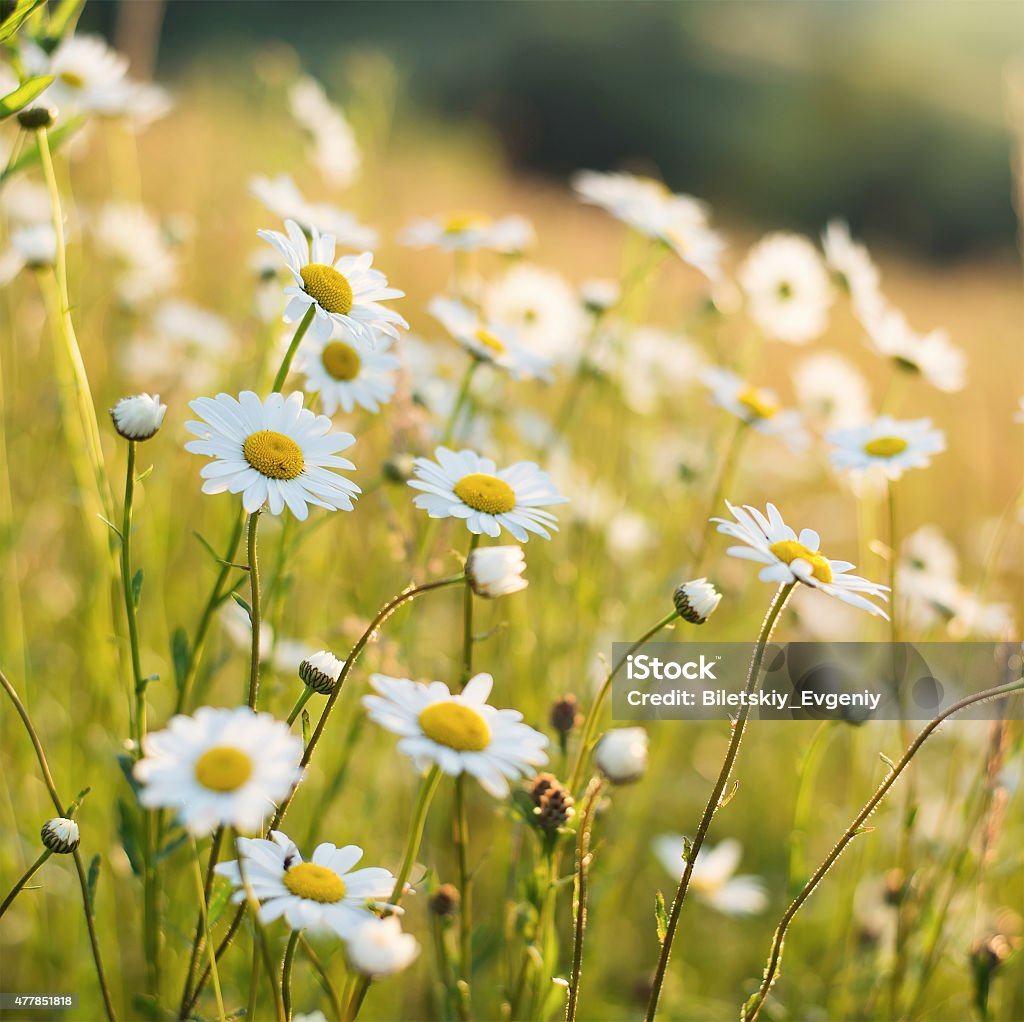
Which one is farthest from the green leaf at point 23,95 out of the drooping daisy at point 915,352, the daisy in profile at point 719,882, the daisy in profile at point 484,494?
the daisy in profile at point 719,882

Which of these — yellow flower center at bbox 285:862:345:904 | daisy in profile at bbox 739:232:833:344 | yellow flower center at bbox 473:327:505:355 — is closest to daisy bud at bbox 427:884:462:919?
yellow flower center at bbox 285:862:345:904

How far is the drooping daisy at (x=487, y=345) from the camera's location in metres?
1.44

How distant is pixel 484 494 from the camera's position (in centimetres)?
106

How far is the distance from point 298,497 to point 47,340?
2.00m

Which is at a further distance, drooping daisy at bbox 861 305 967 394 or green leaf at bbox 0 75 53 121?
drooping daisy at bbox 861 305 967 394

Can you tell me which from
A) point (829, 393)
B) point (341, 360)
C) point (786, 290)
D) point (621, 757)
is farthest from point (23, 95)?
point (829, 393)

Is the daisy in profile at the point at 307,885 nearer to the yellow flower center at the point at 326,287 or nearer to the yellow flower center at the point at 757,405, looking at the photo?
the yellow flower center at the point at 326,287

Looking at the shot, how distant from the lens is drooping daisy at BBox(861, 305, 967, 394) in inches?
69.5

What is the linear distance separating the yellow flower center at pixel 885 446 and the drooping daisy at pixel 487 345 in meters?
0.47

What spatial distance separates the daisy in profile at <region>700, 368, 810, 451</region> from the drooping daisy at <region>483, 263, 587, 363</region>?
53cm

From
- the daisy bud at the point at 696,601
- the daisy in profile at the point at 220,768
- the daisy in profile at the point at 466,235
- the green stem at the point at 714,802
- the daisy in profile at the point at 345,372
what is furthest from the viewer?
the daisy in profile at the point at 466,235

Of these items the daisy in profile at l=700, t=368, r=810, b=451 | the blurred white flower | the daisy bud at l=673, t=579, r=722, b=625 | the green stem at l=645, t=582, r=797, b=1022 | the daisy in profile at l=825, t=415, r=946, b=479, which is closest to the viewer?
the green stem at l=645, t=582, r=797, b=1022

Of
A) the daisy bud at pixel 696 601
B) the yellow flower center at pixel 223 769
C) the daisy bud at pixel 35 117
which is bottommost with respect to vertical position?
the yellow flower center at pixel 223 769

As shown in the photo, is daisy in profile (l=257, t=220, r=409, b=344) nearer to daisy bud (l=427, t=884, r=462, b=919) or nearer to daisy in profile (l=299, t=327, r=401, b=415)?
daisy in profile (l=299, t=327, r=401, b=415)
